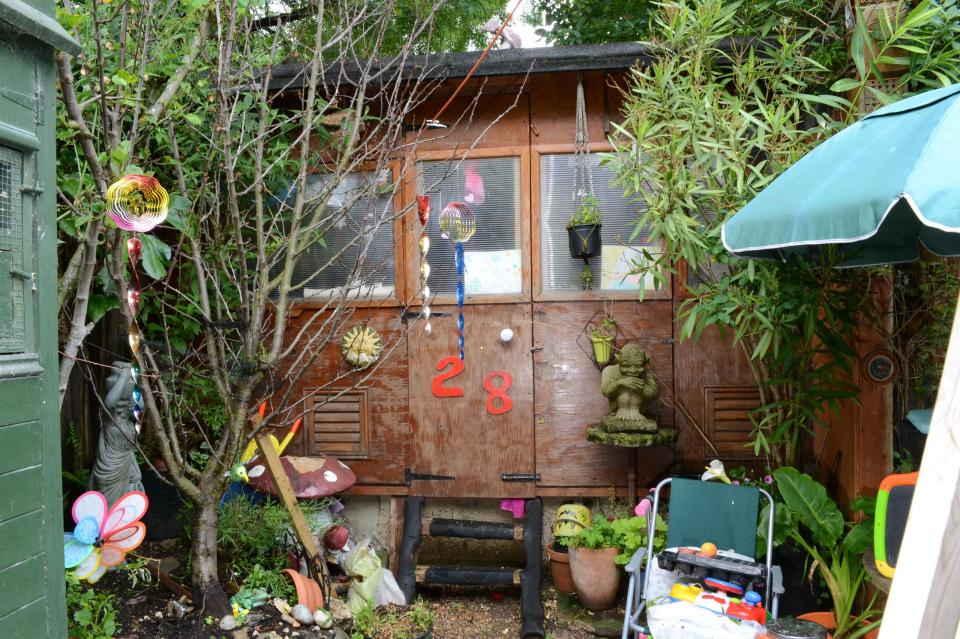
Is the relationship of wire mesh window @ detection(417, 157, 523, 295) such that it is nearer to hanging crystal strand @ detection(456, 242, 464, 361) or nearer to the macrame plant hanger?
hanging crystal strand @ detection(456, 242, 464, 361)

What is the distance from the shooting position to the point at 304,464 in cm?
538

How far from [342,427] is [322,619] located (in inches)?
74.2

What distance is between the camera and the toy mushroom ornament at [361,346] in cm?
561

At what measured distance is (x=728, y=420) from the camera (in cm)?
538

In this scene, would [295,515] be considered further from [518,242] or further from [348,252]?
[518,242]

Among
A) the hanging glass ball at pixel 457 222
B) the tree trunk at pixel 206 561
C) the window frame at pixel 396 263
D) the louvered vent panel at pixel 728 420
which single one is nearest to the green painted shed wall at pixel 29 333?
the tree trunk at pixel 206 561

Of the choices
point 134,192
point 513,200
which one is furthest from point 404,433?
point 134,192

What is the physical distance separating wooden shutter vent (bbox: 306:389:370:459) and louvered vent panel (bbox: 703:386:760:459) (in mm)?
2571

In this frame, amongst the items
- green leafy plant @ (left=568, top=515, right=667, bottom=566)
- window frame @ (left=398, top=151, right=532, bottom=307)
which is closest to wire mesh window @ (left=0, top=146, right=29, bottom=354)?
window frame @ (left=398, top=151, right=532, bottom=307)

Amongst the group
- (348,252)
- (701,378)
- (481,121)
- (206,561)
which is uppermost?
(481,121)

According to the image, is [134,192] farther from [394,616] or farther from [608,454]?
[608,454]

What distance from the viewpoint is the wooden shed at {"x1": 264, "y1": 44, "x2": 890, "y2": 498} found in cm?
541

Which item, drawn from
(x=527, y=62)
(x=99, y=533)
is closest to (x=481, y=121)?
(x=527, y=62)

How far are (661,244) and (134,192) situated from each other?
3.61 meters
